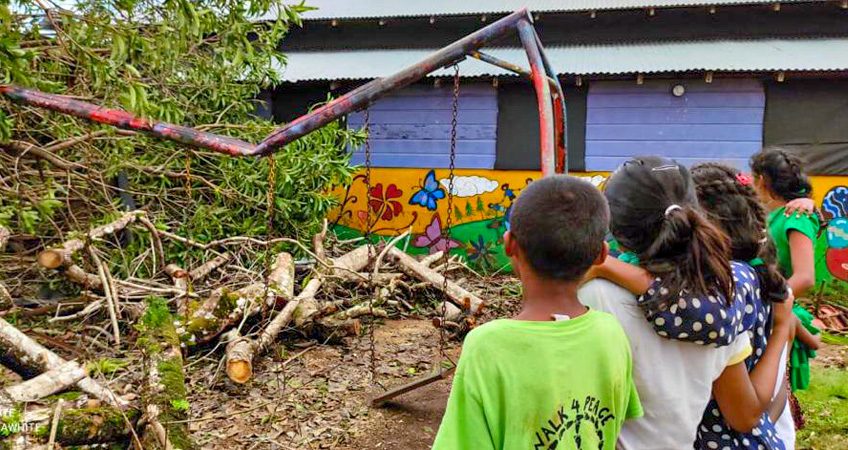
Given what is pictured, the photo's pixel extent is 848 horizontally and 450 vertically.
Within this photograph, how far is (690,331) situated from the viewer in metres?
1.45

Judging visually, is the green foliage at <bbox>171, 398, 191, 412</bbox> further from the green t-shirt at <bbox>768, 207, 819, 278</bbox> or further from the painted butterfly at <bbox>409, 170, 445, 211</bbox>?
the painted butterfly at <bbox>409, 170, 445, 211</bbox>

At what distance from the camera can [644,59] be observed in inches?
312

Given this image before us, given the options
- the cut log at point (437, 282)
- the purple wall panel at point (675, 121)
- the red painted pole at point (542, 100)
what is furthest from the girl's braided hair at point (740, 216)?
the purple wall panel at point (675, 121)

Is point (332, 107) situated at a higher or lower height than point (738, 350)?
higher

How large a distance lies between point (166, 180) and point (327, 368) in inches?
110

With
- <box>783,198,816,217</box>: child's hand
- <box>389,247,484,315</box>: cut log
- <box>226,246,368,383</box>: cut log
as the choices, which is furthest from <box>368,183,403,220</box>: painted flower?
<box>783,198,816,217</box>: child's hand

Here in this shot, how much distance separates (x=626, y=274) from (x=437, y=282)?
4.88m

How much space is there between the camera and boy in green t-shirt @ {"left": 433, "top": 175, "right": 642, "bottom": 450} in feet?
4.27

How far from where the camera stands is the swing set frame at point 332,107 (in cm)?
286

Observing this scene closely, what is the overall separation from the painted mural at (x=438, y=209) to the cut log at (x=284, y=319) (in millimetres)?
2717

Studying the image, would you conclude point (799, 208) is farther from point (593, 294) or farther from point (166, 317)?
point (166, 317)

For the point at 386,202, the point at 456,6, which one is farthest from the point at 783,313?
the point at 456,6

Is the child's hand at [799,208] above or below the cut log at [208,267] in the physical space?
above

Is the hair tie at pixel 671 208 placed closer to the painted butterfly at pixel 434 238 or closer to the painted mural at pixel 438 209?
the painted mural at pixel 438 209
